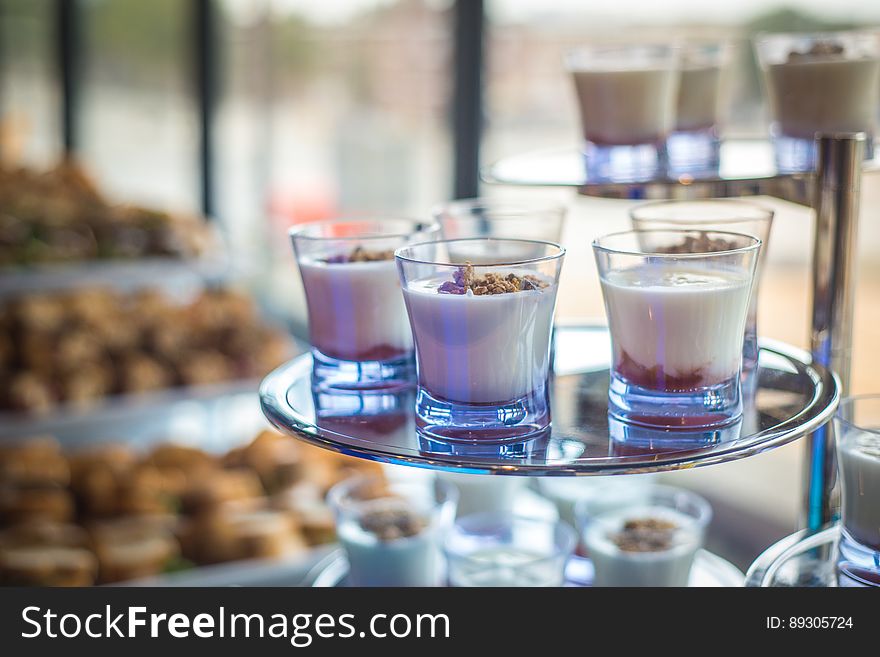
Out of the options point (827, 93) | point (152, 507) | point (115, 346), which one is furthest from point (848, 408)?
point (115, 346)

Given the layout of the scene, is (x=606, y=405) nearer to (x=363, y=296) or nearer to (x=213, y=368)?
(x=363, y=296)

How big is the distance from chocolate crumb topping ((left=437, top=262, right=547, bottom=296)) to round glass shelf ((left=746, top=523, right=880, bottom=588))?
0.32 meters

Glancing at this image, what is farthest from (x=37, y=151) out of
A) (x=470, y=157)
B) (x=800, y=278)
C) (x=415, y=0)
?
(x=800, y=278)

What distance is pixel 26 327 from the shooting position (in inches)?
92.4

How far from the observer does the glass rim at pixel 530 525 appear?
0.93 metres

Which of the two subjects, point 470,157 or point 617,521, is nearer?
point 617,521

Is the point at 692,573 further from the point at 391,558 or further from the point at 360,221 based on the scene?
the point at 360,221

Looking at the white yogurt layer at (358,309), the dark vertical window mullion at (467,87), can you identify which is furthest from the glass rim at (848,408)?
the dark vertical window mullion at (467,87)

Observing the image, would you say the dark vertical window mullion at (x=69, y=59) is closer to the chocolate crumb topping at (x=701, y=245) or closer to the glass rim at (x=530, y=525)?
the glass rim at (x=530, y=525)

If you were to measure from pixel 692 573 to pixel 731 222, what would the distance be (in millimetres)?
339

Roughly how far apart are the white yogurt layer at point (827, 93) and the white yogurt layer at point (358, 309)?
378 millimetres

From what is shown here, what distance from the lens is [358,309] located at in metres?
0.80

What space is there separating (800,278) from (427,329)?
139 cm

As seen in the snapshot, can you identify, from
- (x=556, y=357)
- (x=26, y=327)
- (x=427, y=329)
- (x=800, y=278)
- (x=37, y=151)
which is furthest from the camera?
(x=37, y=151)
